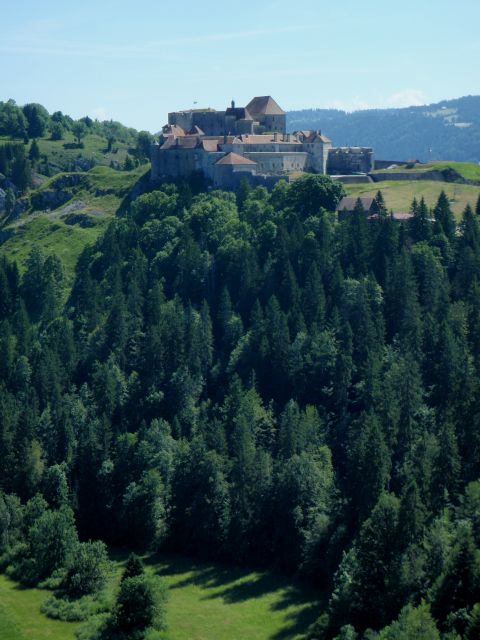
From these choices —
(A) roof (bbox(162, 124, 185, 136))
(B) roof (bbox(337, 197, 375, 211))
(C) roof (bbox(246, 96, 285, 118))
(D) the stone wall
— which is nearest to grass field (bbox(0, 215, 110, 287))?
(A) roof (bbox(162, 124, 185, 136))

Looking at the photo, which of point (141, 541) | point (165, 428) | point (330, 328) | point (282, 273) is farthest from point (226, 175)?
point (141, 541)

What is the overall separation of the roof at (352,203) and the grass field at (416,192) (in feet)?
11.4

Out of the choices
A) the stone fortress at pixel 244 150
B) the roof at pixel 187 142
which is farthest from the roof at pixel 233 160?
Answer: the roof at pixel 187 142

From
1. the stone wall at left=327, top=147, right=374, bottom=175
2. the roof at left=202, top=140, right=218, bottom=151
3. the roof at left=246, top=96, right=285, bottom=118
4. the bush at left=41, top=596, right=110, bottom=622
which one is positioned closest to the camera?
the bush at left=41, top=596, right=110, bottom=622

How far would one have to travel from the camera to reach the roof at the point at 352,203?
403 ft

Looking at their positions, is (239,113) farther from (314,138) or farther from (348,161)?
(348,161)

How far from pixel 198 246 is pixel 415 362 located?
4053 centimetres

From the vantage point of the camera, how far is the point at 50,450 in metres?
97.1

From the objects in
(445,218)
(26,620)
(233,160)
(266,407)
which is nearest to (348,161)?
(233,160)

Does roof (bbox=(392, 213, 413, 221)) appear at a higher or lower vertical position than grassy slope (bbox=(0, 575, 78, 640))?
higher

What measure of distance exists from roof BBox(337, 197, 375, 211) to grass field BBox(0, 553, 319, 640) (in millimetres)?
55364

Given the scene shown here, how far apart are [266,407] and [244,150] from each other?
181ft

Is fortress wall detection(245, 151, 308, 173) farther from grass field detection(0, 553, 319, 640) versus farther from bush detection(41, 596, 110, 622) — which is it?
bush detection(41, 596, 110, 622)

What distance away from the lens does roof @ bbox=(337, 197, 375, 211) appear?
123 m
